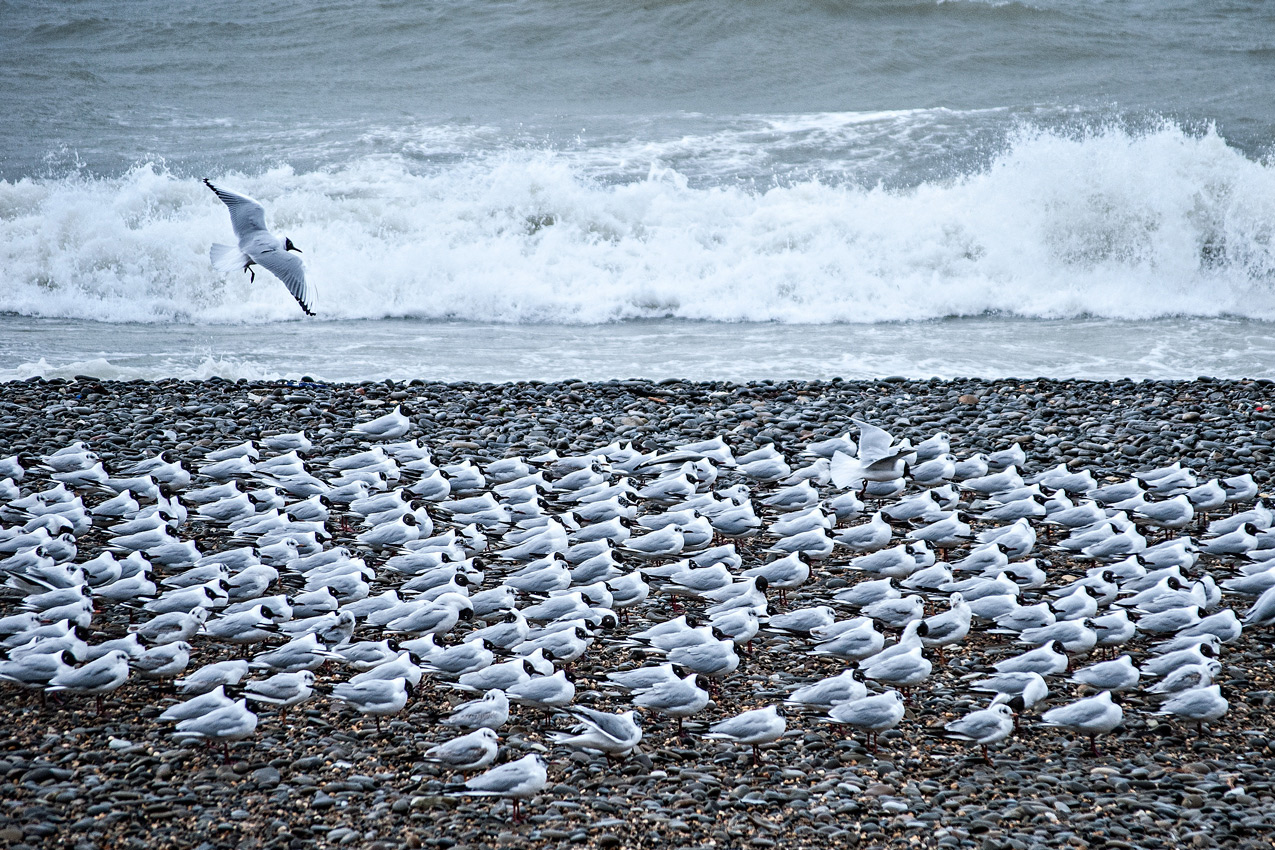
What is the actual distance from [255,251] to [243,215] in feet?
1.47

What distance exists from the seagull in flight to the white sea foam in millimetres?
6579

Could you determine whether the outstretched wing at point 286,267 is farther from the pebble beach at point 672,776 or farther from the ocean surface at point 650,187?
the ocean surface at point 650,187

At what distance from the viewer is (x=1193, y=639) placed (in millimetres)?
5547

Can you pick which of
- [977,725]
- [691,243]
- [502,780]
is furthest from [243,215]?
[691,243]

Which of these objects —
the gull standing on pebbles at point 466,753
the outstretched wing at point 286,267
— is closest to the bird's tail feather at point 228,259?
the outstretched wing at point 286,267

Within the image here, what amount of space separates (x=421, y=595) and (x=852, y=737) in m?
2.46

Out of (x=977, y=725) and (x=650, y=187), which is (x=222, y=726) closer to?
(x=977, y=725)

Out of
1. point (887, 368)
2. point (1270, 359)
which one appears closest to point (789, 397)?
point (887, 368)

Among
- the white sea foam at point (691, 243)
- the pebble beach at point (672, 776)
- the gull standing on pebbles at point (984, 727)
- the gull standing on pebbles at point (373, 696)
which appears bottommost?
the pebble beach at point (672, 776)

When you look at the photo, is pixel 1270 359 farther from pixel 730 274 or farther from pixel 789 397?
pixel 730 274

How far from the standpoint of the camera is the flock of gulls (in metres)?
5.09

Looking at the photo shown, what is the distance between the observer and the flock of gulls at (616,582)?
201 inches

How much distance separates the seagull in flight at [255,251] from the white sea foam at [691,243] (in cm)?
658

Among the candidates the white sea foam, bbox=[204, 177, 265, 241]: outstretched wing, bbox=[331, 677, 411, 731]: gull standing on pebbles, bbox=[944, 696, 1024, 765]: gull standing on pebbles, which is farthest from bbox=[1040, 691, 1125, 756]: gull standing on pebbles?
the white sea foam
